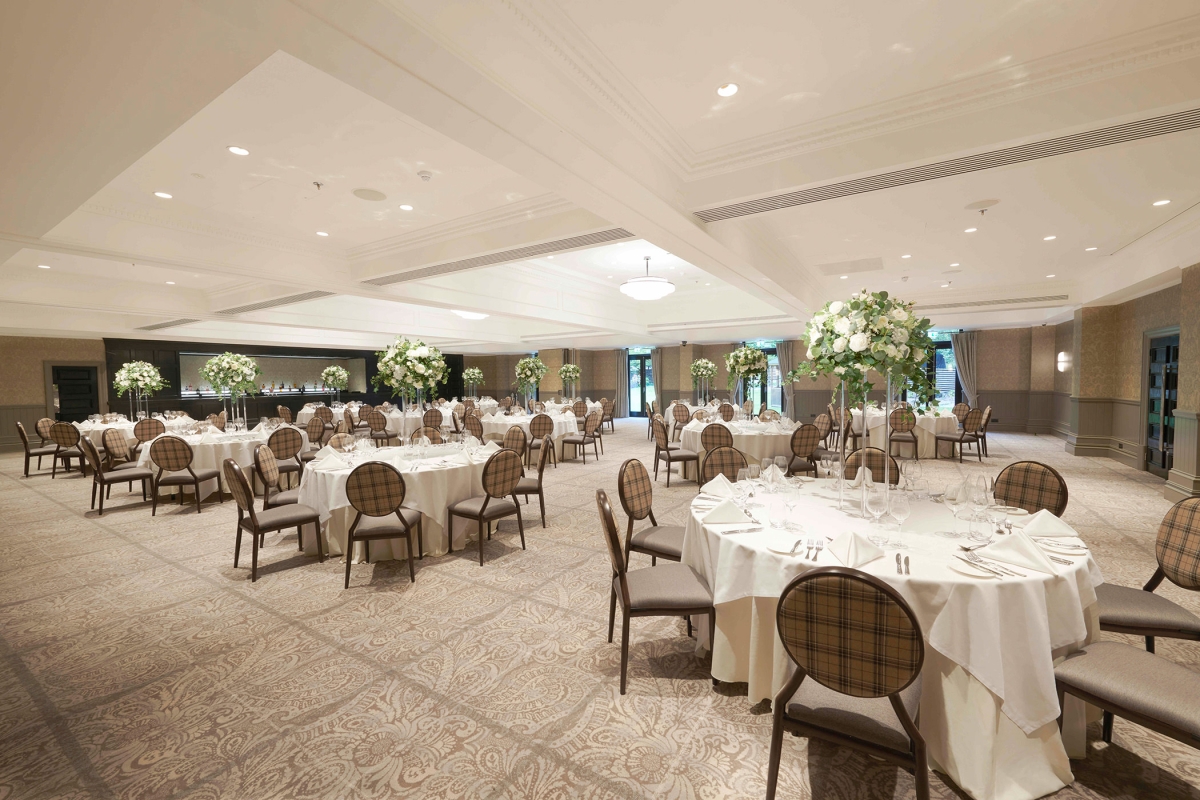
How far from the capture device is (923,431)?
9.85 meters

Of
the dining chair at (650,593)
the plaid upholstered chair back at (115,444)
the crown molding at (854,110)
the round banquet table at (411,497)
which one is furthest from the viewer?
the plaid upholstered chair back at (115,444)

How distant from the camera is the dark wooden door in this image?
13.4 meters

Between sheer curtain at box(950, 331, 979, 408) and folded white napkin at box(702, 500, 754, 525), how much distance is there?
14.8 meters

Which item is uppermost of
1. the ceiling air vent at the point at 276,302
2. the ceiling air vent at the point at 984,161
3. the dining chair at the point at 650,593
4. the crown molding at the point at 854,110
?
the crown molding at the point at 854,110

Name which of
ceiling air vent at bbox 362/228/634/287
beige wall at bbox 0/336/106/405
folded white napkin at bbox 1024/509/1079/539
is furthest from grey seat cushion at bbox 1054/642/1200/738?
beige wall at bbox 0/336/106/405

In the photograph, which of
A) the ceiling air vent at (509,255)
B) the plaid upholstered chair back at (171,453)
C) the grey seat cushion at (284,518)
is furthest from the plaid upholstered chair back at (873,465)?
the plaid upholstered chair back at (171,453)

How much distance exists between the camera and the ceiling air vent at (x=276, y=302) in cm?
827

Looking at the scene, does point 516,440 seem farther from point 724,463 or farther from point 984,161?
point 984,161

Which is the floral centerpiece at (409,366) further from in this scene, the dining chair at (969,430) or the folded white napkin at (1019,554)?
the dining chair at (969,430)

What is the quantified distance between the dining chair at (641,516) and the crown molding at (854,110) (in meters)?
2.40

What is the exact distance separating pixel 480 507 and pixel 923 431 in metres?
9.15

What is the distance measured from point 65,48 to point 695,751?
4.06 meters

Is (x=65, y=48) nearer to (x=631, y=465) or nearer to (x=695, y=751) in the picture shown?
(x=631, y=465)

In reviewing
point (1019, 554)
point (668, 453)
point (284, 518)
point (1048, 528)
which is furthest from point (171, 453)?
point (1048, 528)
